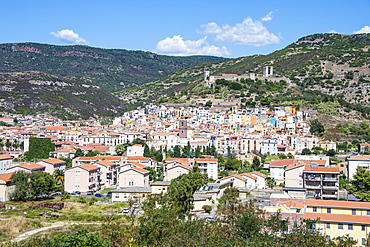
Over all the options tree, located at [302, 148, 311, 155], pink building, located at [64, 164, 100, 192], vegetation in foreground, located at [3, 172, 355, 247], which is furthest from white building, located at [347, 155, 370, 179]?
pink building, located at [64, 164, 100, 192]

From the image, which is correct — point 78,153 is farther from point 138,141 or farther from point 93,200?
point 93,200

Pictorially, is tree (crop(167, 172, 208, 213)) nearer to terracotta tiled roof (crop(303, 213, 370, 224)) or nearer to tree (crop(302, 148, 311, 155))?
terracotta tiled roof (crop(303, 213, 370, 224))

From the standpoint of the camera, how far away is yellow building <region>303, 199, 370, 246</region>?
20.2 meters

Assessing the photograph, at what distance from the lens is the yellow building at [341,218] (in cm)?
2016

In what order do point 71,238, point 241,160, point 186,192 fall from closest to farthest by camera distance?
1. point 71,238
2. point 186,192
3. point 241,160

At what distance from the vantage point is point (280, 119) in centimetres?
6272

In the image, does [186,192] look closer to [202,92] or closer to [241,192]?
[241,192]

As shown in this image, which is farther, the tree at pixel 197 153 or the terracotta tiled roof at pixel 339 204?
the tree at pixel 197 153

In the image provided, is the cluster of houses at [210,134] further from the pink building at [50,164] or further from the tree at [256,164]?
the pink building at [50,164]

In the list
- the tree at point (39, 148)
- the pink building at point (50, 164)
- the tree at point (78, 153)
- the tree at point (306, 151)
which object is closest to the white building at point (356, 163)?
the tree at point (306, 151)

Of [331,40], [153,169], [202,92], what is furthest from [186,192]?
[331,40]

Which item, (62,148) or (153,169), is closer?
(153,169)

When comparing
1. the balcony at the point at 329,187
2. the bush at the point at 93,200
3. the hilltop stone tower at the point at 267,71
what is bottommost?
the bush at the point at 93,200

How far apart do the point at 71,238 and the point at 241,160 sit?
1236 inches
